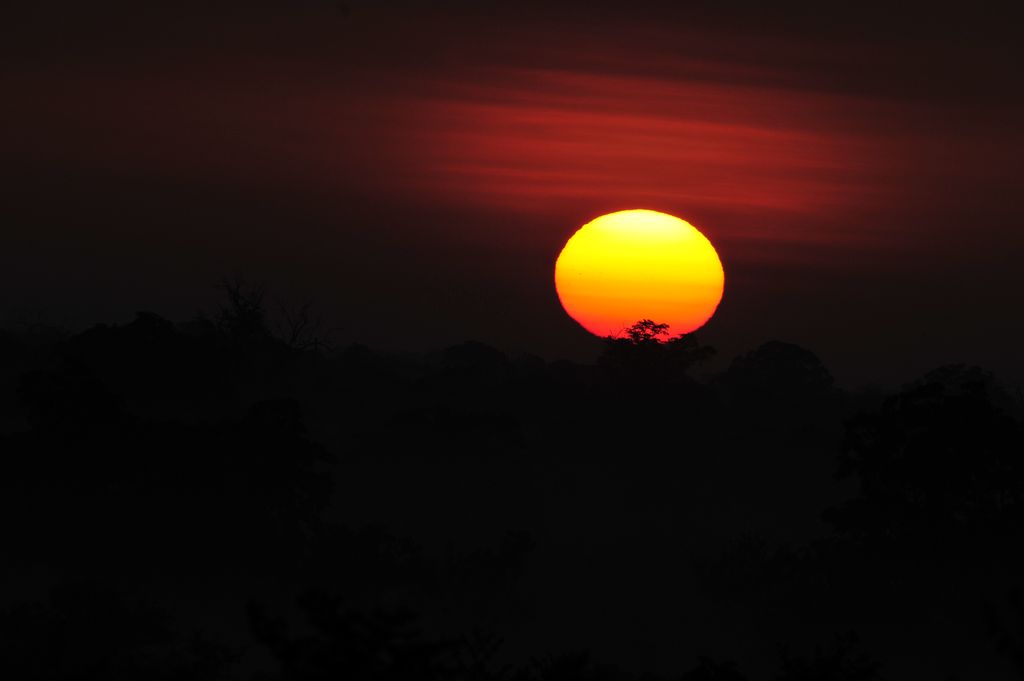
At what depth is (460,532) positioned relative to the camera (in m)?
54.5

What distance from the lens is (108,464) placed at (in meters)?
49.8

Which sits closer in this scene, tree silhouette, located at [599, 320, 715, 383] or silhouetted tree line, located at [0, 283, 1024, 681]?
silhouetted tree line, located at [0, 283, 1024, 681]

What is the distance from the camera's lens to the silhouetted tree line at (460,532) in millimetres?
43312

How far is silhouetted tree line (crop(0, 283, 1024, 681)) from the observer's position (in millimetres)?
43312

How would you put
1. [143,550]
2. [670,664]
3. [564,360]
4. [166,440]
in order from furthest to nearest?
[564,360], [166,440], [143,550], [670,664]

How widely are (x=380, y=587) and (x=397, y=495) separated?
12267 millimetres

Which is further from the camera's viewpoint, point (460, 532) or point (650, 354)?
point (650, 354)

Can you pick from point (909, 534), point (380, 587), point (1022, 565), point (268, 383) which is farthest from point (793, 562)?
point (268, 383)

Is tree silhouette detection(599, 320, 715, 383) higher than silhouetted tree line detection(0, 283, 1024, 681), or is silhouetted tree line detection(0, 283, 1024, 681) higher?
tree silhouette detection(599, 320, 715, 383)

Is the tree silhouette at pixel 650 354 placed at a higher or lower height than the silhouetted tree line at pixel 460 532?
higher

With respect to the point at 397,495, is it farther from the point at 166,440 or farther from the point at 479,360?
the point at 479,360

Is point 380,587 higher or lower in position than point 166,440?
lower

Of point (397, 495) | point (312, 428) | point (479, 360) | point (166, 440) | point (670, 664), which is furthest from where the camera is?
point (479, 360)

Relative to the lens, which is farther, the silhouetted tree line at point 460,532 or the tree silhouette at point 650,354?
the tree silhouette at point 650,354
